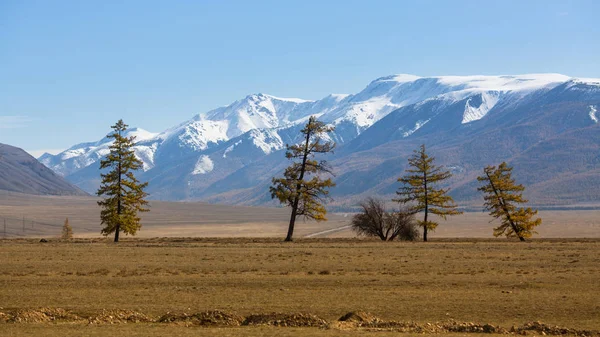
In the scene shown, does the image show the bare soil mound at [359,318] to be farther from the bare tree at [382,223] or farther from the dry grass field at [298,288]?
the bare tree at [382,223]

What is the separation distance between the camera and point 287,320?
22766 mm

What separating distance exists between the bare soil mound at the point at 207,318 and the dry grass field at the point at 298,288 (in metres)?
0.28

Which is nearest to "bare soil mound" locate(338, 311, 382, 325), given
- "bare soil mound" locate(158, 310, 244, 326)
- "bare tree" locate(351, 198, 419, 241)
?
"bare soil mound" locate(158, 310, 244, 326)

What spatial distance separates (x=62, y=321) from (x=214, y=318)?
474 cm

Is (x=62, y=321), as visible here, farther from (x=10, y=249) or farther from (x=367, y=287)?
(x=10, y=249)

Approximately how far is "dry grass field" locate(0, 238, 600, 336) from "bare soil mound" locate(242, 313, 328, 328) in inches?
13.5

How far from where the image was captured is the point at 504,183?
6512 cm

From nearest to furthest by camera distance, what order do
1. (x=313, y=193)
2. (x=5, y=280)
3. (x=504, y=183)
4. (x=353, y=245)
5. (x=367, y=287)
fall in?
(x=367, y=287) → (x=5, y=280) → (x=353, y=245) → (x=313, y=193) → (x=504, y=183)

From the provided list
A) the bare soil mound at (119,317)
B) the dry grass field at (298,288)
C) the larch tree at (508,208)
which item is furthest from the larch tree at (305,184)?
the bare soil mound at (119,317)

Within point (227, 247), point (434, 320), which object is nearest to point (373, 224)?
point (227, 247)

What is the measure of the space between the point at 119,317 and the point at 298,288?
8.93 meters

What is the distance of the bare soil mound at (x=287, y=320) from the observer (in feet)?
73.8

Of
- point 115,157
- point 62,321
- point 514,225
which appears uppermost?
point 115,157

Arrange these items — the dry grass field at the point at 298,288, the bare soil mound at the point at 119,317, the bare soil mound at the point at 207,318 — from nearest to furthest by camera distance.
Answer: the bare soil mound at the point at 207,318, the dry grass field at the point at 298,288, the bare soil mound at the point at 119,317
